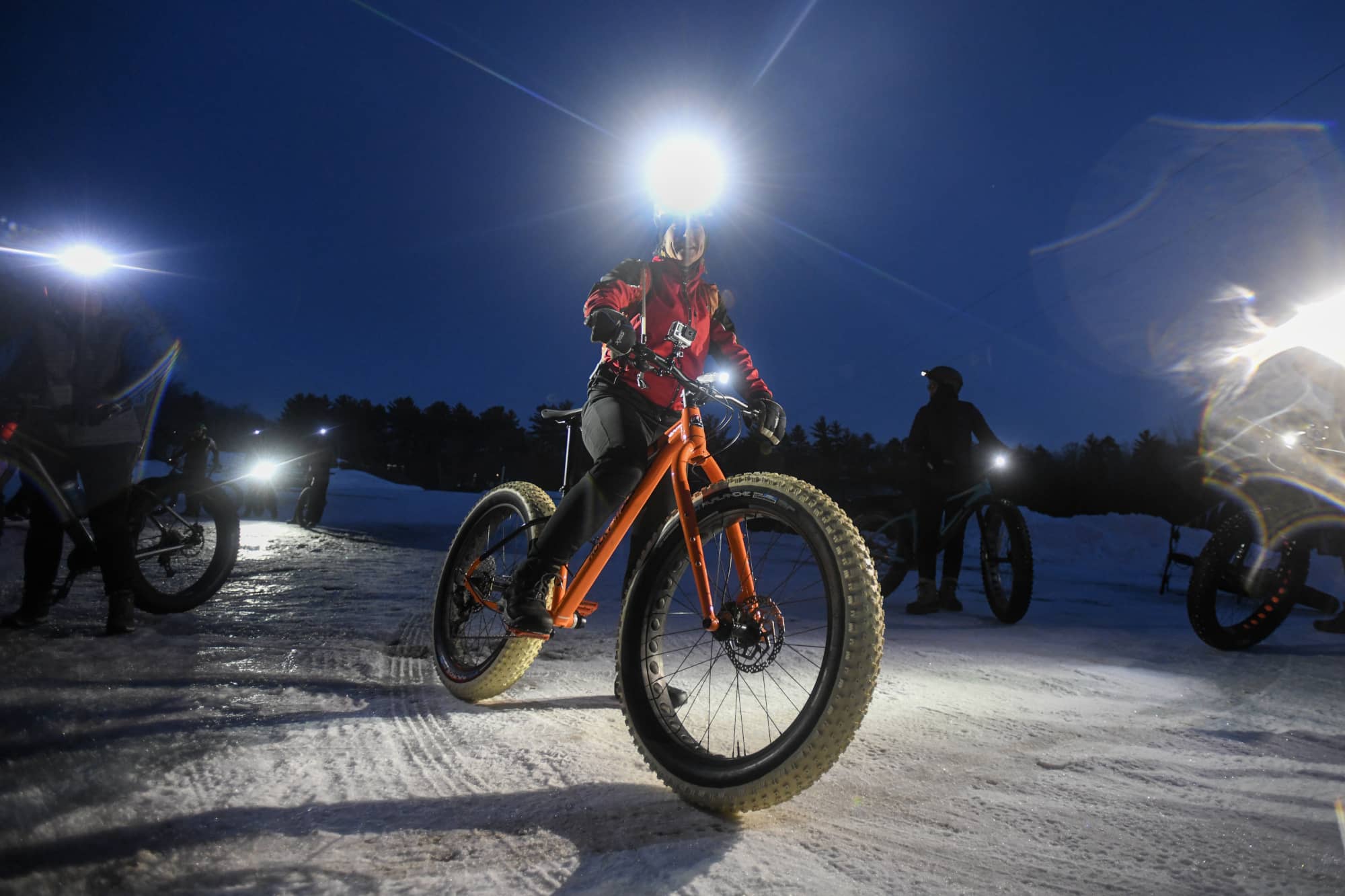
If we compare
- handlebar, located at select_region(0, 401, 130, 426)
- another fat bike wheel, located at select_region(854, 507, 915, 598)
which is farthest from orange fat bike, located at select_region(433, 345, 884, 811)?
another fat bike wheel, located at select_region(854, 507, 915, 598)

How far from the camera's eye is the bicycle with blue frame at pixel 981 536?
5.96m

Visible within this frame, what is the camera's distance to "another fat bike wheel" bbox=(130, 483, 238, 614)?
173 inches

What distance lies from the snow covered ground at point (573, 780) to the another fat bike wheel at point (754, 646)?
0.13 m

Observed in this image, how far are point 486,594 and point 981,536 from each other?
16.9ft

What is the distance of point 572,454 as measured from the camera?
3.67 m

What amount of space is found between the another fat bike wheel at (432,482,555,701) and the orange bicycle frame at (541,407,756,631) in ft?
1.14

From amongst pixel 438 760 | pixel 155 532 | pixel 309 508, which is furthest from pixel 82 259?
pixel 309 508

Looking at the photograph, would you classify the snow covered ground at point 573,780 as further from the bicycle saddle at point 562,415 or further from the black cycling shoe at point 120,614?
the bicycle saddle at point 562,415

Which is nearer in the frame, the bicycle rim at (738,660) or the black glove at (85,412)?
the bicycle rim at (738,660)

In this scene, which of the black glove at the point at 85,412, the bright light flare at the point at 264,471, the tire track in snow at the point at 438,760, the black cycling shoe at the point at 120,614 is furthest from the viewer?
the bright light flare at the point at 264,471

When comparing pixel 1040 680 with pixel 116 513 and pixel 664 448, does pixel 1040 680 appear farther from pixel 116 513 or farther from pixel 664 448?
pixel 116 513

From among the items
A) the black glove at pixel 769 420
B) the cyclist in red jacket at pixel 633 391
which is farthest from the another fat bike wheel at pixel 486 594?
the black glove at pixel 769 420

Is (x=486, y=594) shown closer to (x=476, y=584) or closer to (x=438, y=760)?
(x=476, y=584)

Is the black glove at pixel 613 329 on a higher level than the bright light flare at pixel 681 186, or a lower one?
lower
